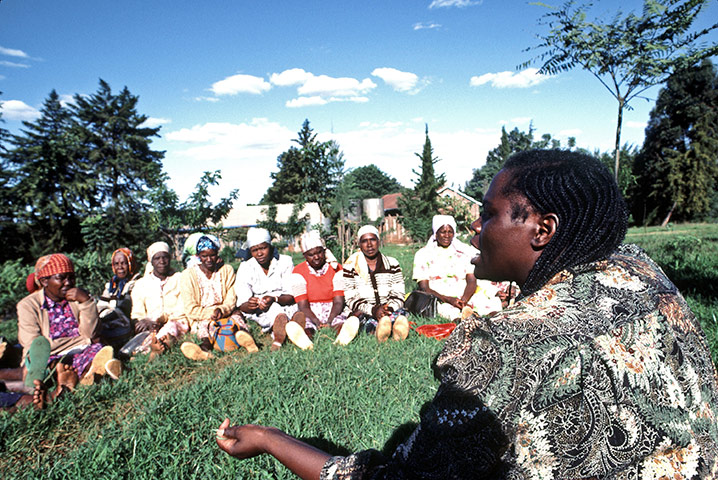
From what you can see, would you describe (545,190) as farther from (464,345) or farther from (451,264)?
(451,264)

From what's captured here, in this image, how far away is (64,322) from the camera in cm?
449

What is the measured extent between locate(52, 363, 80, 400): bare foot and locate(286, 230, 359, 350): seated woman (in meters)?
2.48

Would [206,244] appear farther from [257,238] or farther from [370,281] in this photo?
[370,281]

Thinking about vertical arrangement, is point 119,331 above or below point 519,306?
below

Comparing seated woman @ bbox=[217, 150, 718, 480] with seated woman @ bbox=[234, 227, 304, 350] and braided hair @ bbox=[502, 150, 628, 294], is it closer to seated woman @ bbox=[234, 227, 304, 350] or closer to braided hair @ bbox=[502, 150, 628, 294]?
braided hair @ bbox=[502, 150, 628, 294]

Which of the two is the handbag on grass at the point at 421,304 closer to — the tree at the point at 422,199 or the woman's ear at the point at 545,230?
the woman's ear at the point at 545,230

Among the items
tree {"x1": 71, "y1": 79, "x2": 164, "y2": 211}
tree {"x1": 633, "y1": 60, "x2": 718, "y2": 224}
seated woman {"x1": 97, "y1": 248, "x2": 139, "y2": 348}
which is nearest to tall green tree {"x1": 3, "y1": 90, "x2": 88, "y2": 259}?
tree {"x1": 71, "y1": 79, "x2": 164, "y2": 211}

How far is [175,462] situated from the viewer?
2.59 m

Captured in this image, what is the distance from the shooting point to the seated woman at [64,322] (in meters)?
4.26

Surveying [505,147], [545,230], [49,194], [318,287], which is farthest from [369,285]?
[505,147]

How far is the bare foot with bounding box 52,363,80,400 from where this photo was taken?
3941mm

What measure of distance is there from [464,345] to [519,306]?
170mm

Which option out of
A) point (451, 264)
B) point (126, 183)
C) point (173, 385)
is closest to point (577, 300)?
point (173, 385)

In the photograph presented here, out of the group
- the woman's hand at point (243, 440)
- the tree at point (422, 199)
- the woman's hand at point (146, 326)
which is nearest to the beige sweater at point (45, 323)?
the woman's hand at point (146, 326)
